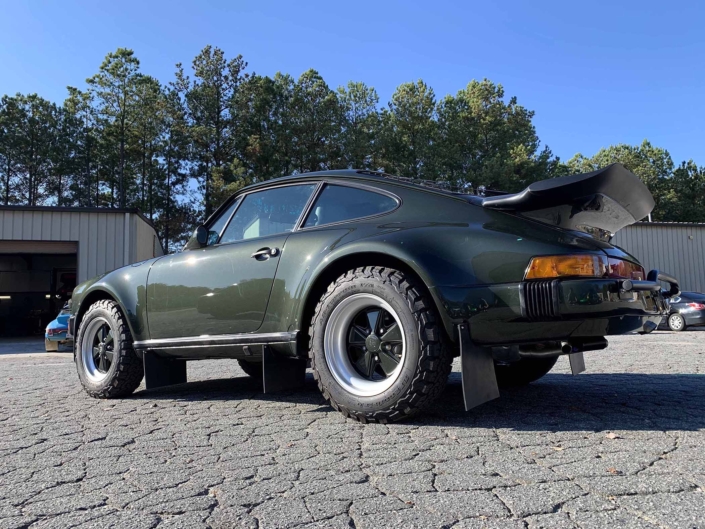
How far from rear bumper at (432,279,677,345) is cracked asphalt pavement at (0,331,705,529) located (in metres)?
0.50

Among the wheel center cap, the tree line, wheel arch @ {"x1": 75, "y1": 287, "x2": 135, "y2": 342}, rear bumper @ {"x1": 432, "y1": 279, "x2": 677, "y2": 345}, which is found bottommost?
the wheel center cap

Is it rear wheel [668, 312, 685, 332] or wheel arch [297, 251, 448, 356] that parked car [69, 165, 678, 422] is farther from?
rear wheel [668, 312, 685, 332]

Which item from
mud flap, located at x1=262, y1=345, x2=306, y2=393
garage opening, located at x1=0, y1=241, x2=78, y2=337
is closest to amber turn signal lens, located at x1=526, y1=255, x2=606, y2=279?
mud flap, located at x1=262, y1=345, x2=306, y2=393

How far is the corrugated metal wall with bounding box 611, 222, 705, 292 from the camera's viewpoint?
25.6 metres

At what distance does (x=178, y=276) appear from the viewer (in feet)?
12.9

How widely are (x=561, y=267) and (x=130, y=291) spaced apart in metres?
3.12

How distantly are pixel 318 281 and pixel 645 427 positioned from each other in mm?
1832

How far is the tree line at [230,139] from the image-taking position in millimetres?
34719

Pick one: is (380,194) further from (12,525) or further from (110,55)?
(110,55)

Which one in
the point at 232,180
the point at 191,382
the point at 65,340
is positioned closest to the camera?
the point at 191,382

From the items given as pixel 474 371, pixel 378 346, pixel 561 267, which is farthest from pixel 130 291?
pixel 561 267

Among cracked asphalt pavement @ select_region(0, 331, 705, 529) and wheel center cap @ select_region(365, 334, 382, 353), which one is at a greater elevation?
wheel center cap @ select_region(365, 334, 382, 353)

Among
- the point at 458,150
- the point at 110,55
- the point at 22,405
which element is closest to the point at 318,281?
the point at 22,405

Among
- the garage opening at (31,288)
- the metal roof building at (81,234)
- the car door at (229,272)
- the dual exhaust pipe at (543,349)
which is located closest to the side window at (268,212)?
the car door at (229,272)
